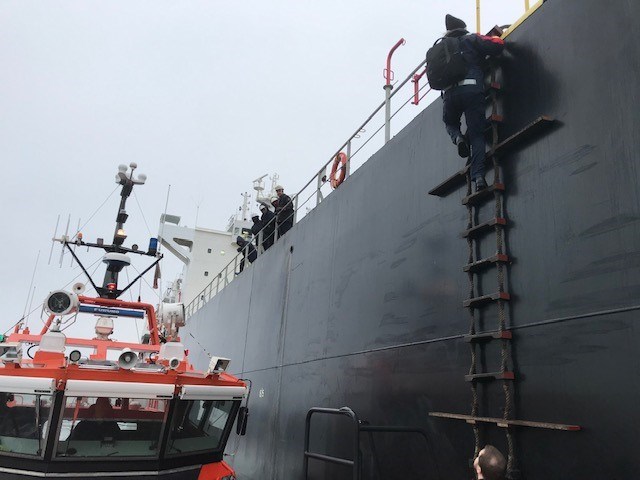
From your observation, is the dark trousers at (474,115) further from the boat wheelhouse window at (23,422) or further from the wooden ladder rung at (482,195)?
the boat wheelhouse window at (23,422)

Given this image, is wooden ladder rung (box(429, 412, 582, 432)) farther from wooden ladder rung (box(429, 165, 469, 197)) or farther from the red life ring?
the red life ring

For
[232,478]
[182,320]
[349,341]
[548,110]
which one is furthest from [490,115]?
[182,320]

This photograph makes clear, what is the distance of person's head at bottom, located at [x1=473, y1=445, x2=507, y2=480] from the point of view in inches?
133

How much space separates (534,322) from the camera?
3629 millimetres

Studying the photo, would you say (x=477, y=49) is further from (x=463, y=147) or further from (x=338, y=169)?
(x=338, y=169)

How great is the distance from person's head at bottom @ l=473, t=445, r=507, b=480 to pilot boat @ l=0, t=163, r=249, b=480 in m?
2.89

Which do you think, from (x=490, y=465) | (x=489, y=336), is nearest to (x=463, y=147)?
(x=489, y=336)

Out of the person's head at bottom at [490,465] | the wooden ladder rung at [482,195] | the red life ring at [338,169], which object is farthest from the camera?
the red life ring at [338,169]

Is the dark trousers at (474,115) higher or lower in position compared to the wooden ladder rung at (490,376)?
higher

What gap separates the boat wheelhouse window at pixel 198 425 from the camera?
5.21 m

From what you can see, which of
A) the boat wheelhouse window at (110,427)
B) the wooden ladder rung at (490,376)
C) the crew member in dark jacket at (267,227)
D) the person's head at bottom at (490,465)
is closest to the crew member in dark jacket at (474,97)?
the wooden ladder rung at (490,376)

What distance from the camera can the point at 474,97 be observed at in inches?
173

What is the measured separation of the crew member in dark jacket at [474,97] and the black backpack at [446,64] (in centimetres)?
5

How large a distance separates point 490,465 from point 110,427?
3.41m
